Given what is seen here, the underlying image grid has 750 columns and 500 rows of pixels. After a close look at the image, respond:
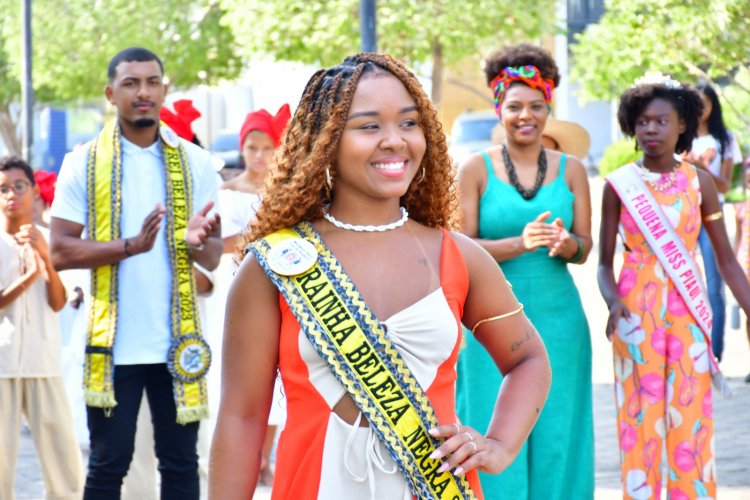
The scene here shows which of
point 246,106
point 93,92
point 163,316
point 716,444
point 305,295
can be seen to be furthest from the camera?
point 246,106

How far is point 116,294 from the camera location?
5355mm

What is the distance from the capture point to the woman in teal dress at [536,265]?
5.66 metres

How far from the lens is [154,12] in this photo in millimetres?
30141

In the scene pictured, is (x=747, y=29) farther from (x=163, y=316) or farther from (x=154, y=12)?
(x=154, y=12)

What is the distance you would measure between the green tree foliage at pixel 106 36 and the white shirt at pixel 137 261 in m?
24.4

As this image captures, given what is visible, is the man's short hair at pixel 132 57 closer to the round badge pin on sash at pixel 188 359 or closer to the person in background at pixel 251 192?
the round badge pin on sash at pixel 188 359

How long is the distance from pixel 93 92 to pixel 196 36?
2941 mm

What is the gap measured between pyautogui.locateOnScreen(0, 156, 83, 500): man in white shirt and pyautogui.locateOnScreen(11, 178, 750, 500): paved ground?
0.84 m

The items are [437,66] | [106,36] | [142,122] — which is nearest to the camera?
[142,122]

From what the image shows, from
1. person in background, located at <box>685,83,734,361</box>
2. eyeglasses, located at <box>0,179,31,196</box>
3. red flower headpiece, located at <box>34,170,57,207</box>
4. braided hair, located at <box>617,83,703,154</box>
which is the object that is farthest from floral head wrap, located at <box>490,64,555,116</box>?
person in background, located at <box>685,83,734,361</box>

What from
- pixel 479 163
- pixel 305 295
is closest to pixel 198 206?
pixel 479 163

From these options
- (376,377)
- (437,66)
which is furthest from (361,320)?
(437,66)

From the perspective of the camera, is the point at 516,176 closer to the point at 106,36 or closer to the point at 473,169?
the point at 473,169

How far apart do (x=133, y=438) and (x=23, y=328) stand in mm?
1254
